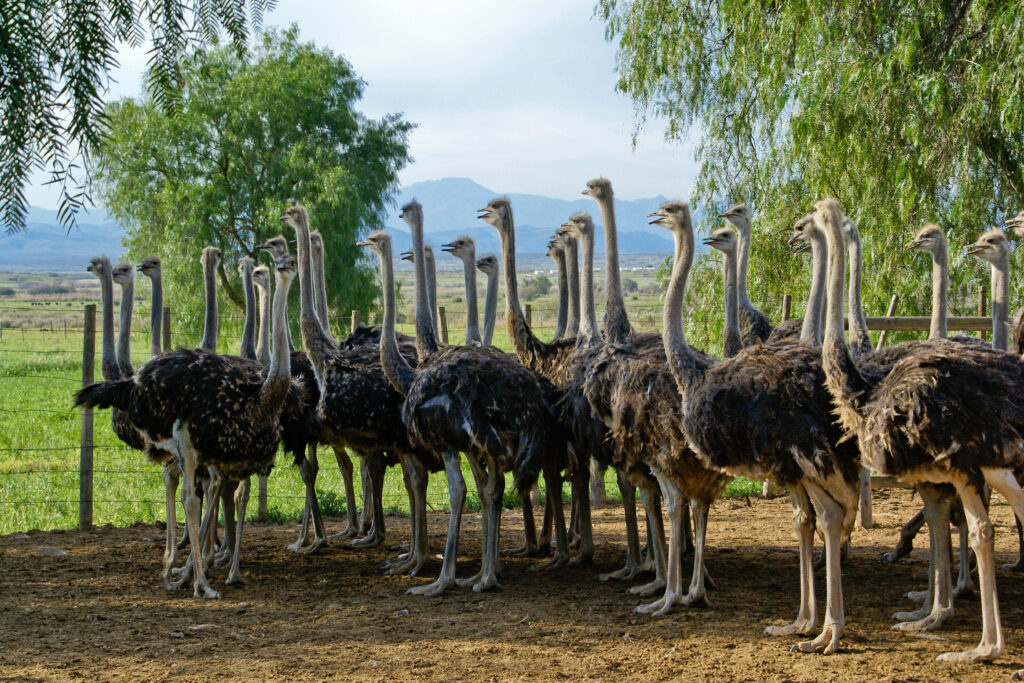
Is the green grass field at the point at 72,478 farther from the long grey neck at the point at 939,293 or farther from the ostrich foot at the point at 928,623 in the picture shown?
the ostrich foot at the point at 928,623

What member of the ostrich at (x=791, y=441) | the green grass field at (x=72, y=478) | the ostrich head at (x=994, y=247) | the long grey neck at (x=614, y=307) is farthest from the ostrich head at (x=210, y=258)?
the ostrich head at (x=994, y=247)

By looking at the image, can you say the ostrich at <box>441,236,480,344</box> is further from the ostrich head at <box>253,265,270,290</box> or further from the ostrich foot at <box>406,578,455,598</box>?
the ostrich foot at <box>406,578,455,598</box>

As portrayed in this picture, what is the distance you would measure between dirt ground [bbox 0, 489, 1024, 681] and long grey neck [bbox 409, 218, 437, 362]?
1.69m

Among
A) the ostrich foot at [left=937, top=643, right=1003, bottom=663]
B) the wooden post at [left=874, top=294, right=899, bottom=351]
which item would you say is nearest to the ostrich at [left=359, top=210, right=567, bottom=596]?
the ostrich foot at [left=937, top=643, right=1003, bottom=663]

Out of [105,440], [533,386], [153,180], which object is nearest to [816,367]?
[533,386]

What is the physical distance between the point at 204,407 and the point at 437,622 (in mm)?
2162

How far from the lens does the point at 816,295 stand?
23.1 ft

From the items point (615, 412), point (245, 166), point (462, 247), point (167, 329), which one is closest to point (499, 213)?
point (462, 247)

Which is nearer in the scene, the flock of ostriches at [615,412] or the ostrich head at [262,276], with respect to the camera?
the flock of ostriches at [615,412]

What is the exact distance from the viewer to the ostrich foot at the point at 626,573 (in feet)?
24.6

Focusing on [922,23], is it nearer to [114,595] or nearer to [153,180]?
[114,595]

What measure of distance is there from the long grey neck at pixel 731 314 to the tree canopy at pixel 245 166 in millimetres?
16453

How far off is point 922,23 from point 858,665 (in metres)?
9.84

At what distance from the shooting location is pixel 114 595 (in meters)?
7.14
